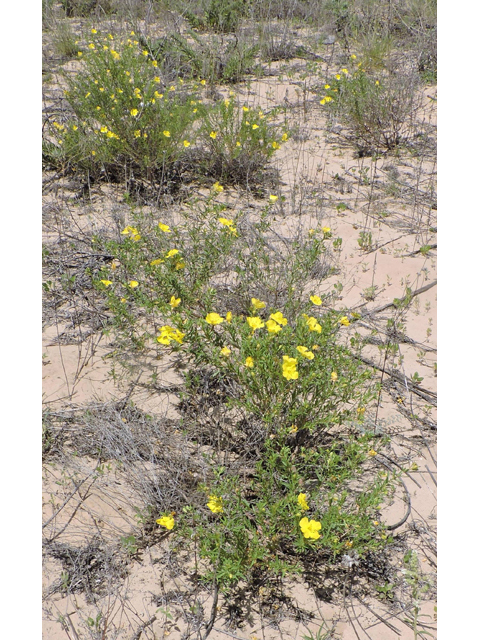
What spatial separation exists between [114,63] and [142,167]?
0.92 meters

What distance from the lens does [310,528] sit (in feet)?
5.55

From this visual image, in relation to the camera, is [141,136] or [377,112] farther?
[377,112]

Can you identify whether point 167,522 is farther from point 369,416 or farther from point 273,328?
point 369,416

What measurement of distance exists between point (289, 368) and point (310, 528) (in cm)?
55

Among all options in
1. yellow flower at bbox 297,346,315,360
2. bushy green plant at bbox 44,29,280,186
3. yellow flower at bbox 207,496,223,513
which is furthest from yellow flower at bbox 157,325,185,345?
bushy green plant at bbox 44,29,280,186

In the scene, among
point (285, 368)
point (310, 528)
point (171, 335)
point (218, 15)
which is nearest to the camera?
point (310, 528)

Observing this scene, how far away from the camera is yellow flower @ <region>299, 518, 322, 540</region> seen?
65.7 inches

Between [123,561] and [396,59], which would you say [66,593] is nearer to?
[123,561]

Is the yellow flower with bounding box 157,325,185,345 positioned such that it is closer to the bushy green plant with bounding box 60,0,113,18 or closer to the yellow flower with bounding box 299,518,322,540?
the yellow flower with bounding box 299,518,322,540

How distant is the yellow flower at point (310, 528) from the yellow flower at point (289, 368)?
0.50m

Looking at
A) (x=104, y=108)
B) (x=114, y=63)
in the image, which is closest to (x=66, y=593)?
(x=104, y=108)

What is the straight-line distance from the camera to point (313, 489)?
2.06m

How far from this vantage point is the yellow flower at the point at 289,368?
1.92 m

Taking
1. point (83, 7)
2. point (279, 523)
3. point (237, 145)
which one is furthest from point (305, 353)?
point (83, 7)
